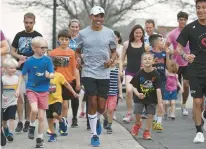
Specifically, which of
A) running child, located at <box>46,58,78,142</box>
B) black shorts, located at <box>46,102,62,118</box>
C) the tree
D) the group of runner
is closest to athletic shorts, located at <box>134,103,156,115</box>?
the group of runner

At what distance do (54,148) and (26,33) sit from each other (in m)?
2.85

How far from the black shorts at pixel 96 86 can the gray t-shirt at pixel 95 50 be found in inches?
2.5

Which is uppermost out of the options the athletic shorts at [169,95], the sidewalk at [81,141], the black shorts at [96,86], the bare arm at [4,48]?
the bare arm at [4,48]

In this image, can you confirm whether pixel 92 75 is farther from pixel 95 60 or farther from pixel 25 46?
pixel 25 46

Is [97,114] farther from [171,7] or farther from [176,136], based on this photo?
[171,7]

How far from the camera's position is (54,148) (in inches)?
311

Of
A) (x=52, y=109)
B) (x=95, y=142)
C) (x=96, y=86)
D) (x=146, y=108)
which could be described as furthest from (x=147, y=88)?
(x=52, y=109)

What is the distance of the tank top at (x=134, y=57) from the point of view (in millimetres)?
10734

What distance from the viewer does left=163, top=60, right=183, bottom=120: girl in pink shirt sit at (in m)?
11.5

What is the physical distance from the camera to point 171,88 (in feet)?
38.5

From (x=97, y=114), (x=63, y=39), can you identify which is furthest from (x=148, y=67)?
(x=63, y=39)

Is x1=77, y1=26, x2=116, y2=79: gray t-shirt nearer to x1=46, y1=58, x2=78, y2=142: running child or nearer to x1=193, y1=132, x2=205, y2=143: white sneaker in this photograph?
x1=46, y1=58, x2=78, y2=142: running child

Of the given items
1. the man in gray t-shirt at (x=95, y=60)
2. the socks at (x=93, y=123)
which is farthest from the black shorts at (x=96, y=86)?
the socks at (x=93, y=123)

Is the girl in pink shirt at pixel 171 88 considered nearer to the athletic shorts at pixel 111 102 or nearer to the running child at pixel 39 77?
the athletic shorts at pixel 111 102
